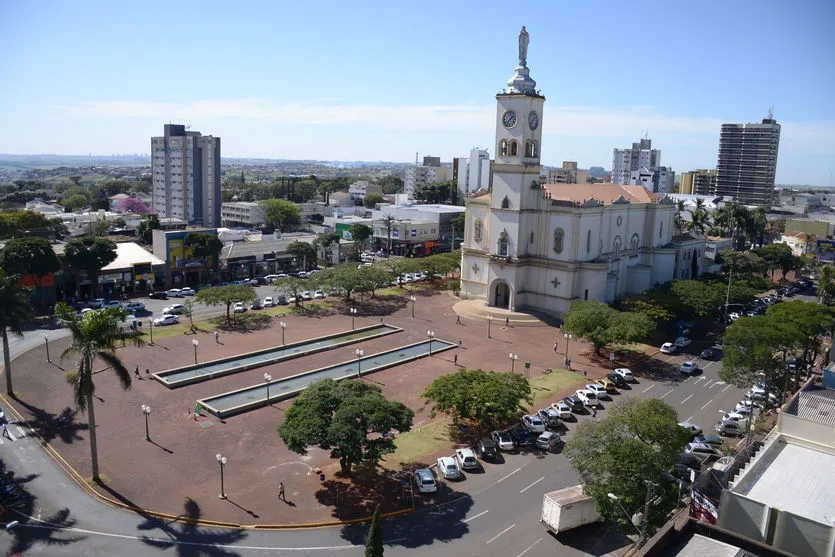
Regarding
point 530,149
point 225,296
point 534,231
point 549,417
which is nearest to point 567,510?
point 549,417

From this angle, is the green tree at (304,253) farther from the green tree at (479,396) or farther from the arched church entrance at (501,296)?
the green tree at (479,396)

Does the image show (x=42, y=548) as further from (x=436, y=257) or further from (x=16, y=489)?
(x=436, y=257)

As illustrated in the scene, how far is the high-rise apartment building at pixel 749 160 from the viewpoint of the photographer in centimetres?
18225

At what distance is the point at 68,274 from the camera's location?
63656 mm

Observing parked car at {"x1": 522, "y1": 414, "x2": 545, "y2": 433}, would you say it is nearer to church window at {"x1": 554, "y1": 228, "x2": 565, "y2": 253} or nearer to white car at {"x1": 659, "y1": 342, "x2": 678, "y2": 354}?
white car at {"x1": 659, "y1": 342, "x2": 678, "y2": 354}

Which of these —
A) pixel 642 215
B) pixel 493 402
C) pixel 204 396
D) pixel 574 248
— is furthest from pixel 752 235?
pixel 204 396

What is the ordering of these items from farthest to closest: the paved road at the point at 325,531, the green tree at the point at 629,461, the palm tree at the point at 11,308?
the palm tree at the point at 11,308
the paved road at the point at 325,531
the green tree at the point at 629,461

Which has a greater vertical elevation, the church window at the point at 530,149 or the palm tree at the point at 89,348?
the church window at the point at 530,149

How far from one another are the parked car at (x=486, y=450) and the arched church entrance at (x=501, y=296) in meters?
33.4

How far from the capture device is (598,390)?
4300cm

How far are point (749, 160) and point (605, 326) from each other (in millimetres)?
164097

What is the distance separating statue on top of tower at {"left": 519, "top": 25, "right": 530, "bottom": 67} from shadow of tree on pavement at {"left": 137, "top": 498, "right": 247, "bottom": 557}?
55.0 metres

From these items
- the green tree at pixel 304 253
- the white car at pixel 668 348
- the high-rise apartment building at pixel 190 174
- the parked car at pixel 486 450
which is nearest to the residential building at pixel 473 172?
the high-rise apartment building at pixel 190 174

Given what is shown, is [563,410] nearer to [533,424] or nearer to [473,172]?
[533,424]
